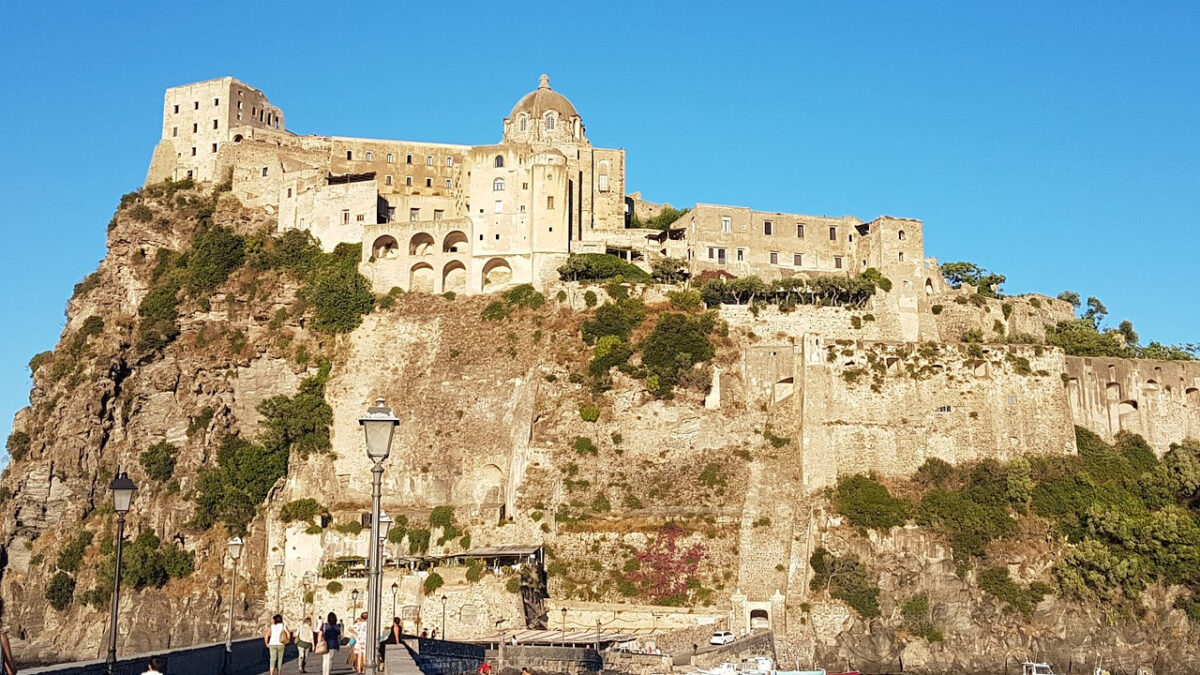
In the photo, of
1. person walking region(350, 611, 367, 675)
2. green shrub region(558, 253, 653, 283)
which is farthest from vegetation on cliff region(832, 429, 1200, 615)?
person walking region(350, 611, 367, 675)

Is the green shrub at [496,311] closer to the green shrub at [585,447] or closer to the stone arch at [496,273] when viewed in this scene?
the stone arch at [496,273]

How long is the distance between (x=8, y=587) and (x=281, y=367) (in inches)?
715

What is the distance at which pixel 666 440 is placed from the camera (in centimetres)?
6194

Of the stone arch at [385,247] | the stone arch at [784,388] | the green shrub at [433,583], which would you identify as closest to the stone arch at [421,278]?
the stone arch at [385,247]

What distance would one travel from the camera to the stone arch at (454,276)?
72.6 metres

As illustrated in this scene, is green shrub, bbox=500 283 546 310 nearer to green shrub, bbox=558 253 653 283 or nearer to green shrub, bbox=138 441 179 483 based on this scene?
green shrub, bbox=558 253 653 283

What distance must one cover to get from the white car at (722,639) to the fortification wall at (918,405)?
29.9 ft

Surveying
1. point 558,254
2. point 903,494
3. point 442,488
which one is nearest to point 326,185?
point 558,254

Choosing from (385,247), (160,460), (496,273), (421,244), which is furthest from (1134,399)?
(160,460)

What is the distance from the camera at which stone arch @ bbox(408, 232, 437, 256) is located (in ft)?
240

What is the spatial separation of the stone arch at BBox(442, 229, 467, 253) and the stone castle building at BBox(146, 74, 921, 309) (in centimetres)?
8

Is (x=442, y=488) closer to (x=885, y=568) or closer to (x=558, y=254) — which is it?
(x=558, y=254)

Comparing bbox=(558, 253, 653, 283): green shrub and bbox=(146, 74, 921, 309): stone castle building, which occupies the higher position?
bbox=(146, 74, 921, 309): stone castle building

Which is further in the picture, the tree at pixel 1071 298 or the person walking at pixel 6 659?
the tree at pixel 1071 298
